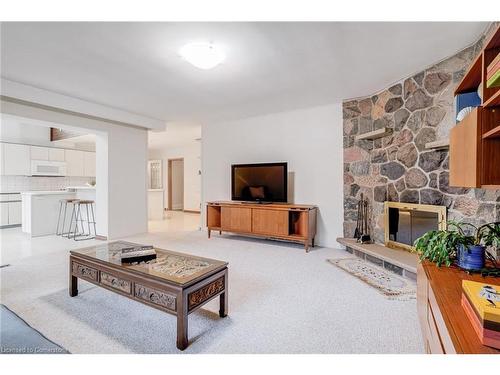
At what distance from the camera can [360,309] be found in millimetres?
2100

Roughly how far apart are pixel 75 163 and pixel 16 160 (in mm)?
1328

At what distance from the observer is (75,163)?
23.4 feet

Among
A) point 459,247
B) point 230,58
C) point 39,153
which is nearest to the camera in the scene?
point 459,247

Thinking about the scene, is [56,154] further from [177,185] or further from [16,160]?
[177,185]

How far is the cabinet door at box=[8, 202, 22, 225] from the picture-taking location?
19.6 feet

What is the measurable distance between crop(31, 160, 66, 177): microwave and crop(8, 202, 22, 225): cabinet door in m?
0.80

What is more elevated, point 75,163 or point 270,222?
point 75,163

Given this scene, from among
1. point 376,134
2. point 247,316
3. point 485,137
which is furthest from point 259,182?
point 485,137

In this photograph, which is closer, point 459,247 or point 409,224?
point 459,247
